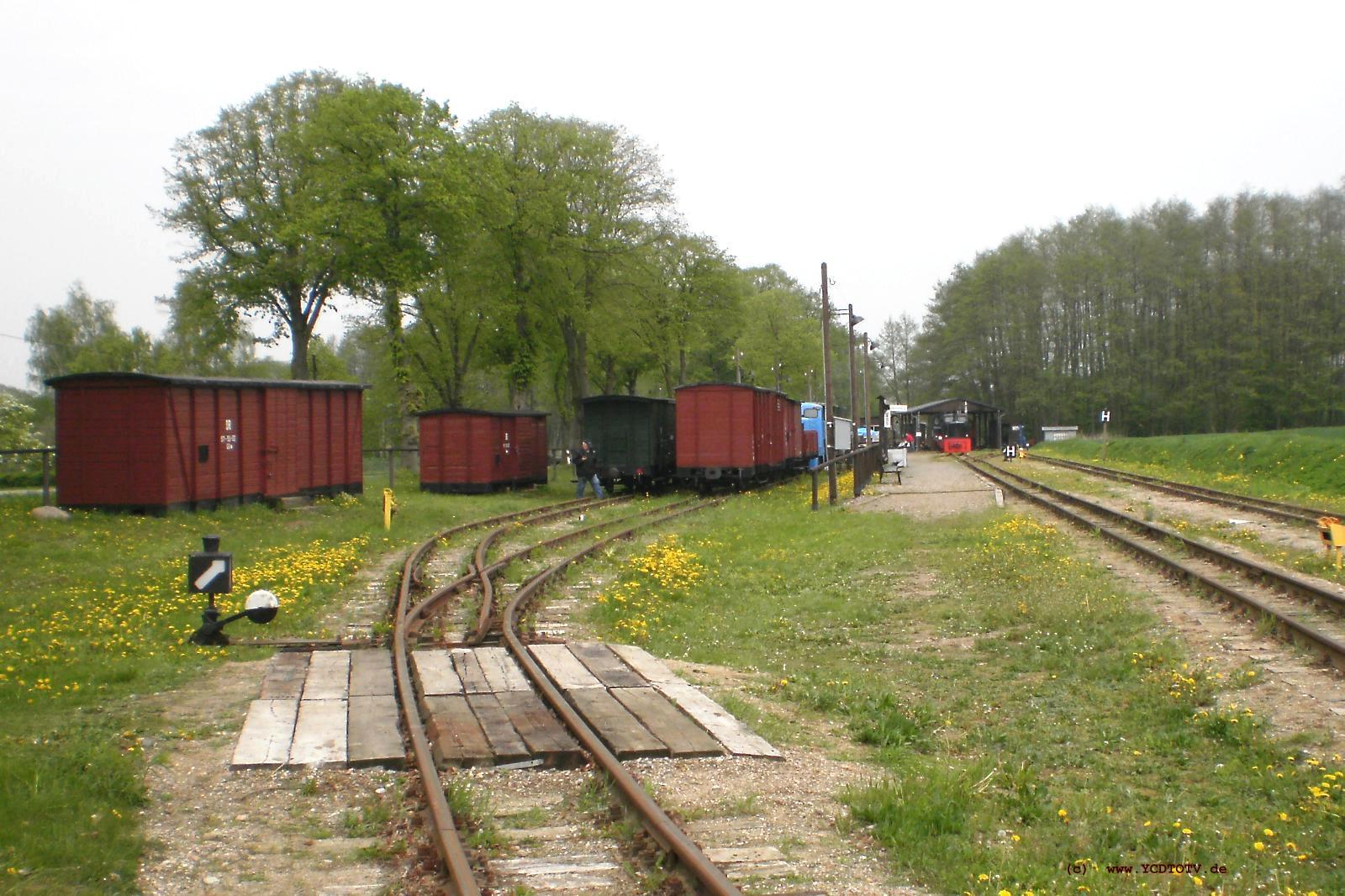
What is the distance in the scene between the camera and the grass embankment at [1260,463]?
94.6 ft

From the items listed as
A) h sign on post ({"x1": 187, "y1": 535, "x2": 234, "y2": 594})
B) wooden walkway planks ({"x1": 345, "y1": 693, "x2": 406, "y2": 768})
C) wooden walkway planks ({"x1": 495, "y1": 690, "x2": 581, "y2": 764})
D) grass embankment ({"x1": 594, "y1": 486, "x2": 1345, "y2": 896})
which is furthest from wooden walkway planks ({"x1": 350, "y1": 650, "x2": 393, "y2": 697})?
grass embankment ({"x1": 594, "y1": 486, "x2": 1345, "y2": 896})

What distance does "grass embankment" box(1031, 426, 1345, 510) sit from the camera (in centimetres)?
2883

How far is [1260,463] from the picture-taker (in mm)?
36562

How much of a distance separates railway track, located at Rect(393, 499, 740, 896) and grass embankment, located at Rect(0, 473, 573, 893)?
118cm

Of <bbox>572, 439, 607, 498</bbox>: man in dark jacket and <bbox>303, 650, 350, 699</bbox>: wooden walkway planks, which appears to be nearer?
<bbox>303, 650, 350, 699</bbox>: wooden walkway planks

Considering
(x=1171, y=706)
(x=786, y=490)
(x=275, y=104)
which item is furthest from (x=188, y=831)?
(x=275, y=104)

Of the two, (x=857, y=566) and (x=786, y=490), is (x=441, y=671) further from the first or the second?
(x=786, y=490)

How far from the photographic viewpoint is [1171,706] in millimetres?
7754

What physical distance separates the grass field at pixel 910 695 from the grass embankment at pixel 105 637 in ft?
0.09

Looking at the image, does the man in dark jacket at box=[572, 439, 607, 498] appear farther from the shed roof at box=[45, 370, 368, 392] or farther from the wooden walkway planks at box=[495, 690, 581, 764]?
the wooden walkway planks at box=[495, 690, 581, 764]

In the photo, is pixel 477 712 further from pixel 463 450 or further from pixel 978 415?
pixel 978 415

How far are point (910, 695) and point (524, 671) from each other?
2.96m

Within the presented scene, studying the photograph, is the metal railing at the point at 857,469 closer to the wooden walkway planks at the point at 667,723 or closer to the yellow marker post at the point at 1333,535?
the yellow marker post at the point at 1333,535

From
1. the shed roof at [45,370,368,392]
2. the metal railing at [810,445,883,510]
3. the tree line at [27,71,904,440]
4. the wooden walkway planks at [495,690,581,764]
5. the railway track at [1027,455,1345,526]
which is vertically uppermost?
the tree line at [27,71,904,440]
